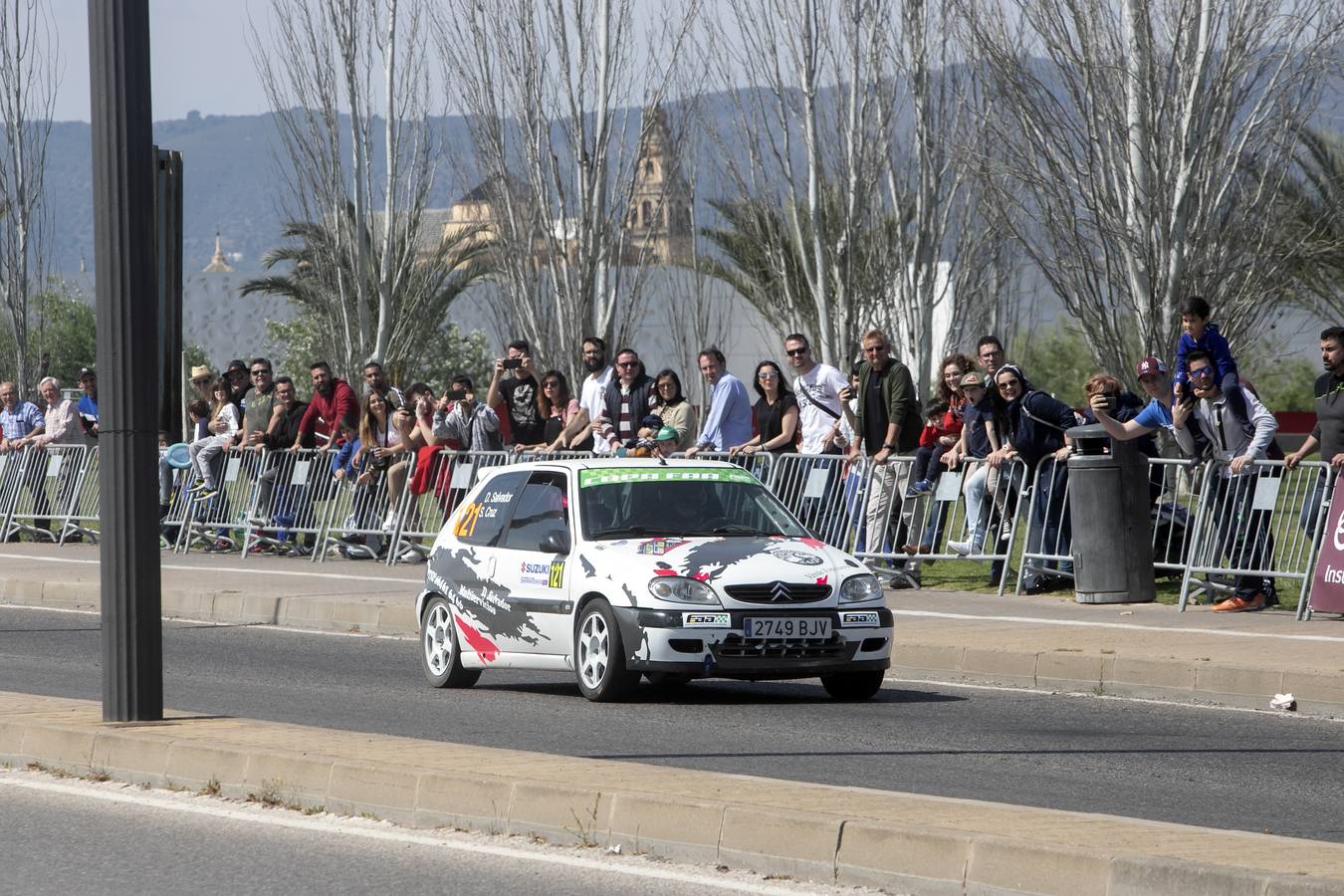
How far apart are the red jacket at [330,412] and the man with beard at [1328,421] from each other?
11.3m

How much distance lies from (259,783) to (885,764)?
283 cm

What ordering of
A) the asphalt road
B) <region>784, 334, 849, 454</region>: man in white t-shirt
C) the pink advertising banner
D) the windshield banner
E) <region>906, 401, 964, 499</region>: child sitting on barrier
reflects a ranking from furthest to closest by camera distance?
<region>784, 334, 849, 454</region>: man in white t-shirt, <region>906, 401, 964, 499</region>: child sitting on barrier, the pink advertising banner, the windshield banner, the asphalt road

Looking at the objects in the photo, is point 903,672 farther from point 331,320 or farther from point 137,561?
point 331,320

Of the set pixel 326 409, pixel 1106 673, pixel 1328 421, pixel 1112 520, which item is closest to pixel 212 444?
pixel 326 409

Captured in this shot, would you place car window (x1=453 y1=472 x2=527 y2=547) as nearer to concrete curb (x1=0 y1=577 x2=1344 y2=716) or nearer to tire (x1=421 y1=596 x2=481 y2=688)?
tire (x1=421 y1=596 x2=481 y2=688)

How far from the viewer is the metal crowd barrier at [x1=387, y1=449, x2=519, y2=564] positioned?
20.8 m

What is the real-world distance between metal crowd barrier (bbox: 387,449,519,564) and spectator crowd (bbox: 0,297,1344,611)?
0.57ft

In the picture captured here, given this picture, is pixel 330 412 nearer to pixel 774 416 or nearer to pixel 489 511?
pixel 774 416

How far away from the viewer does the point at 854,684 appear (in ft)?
40.6

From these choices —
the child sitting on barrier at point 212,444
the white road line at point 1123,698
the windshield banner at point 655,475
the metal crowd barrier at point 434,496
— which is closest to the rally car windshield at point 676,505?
the windshield banner at point 655,475

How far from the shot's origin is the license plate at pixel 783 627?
11742 mm

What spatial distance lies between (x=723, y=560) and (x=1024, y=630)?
3450mm

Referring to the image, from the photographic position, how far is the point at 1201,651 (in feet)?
42.8

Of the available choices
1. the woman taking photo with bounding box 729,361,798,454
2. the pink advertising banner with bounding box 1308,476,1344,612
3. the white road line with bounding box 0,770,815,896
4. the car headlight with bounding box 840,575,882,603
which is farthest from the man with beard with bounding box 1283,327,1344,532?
the white road line with bounding box 0,770,815,896
